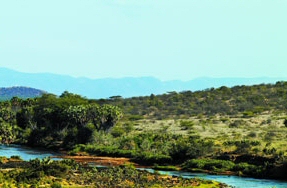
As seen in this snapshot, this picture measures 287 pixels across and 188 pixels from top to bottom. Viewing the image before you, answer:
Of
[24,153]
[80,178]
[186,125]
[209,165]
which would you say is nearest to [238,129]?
[186,125]

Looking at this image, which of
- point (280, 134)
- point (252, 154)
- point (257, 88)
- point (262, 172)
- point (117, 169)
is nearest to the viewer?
point (117, 169)

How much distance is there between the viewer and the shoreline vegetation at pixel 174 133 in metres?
81.1

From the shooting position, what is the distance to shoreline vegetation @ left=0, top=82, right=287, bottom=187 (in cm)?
8106

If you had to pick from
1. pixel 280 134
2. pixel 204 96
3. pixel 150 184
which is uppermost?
pixel 204 96

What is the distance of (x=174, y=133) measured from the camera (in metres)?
116

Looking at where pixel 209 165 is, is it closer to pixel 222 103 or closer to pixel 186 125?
pixel 186 125

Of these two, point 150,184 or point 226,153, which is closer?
point 150,184

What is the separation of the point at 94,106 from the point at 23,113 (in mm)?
27270

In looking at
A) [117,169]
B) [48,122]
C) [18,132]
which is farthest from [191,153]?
[18,132]

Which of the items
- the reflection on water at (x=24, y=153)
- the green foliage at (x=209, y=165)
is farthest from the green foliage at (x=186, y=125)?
the green foliage at (x=209, y=165)

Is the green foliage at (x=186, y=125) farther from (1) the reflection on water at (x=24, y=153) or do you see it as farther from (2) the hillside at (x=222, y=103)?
(1) the reflection on water at (x=24, y=153)

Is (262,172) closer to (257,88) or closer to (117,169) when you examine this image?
(117,169)

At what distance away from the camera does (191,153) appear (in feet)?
286

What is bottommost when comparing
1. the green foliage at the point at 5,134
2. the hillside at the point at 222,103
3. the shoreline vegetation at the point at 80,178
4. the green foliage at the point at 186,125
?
the shoreline vegetation at the point at 80,178
